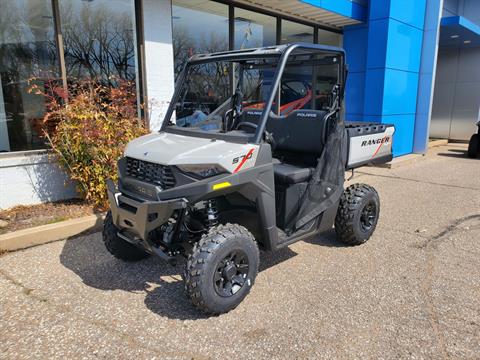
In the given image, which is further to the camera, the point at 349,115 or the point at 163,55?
the point at 349,115

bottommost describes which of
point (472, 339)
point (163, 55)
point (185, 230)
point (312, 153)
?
point (472, 339)

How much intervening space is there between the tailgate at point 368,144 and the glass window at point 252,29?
4541 mm

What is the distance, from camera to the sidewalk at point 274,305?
8.55 feet

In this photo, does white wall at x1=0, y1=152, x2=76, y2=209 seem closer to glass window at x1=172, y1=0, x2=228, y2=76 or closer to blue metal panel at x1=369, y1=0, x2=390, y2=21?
glass window at x1=172, y1=0, x2=228, y2=76

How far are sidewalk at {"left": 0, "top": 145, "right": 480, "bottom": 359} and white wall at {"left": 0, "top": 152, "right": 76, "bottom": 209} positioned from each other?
47.1 inches

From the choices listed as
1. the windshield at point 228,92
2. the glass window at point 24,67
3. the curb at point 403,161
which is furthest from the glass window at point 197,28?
the curb at point 403,161

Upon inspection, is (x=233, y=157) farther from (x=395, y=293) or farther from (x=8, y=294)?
(x=8, y=294)

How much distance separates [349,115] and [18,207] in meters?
7.35

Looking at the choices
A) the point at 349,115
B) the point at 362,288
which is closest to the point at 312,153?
the point at 362,288

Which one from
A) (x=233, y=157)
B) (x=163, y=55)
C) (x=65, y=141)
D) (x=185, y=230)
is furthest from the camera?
(x=163, y=55)

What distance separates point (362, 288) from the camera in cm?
338

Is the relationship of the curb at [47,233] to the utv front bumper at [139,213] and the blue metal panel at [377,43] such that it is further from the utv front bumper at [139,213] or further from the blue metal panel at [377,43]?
the blue metal panel at [377,43]

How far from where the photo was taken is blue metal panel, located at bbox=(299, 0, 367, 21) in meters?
7.75

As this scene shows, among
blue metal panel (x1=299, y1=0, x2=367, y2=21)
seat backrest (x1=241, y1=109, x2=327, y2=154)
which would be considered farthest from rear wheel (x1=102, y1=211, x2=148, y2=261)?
blue metal panel (x1=299, y1=0, x2=367, y2=21)
